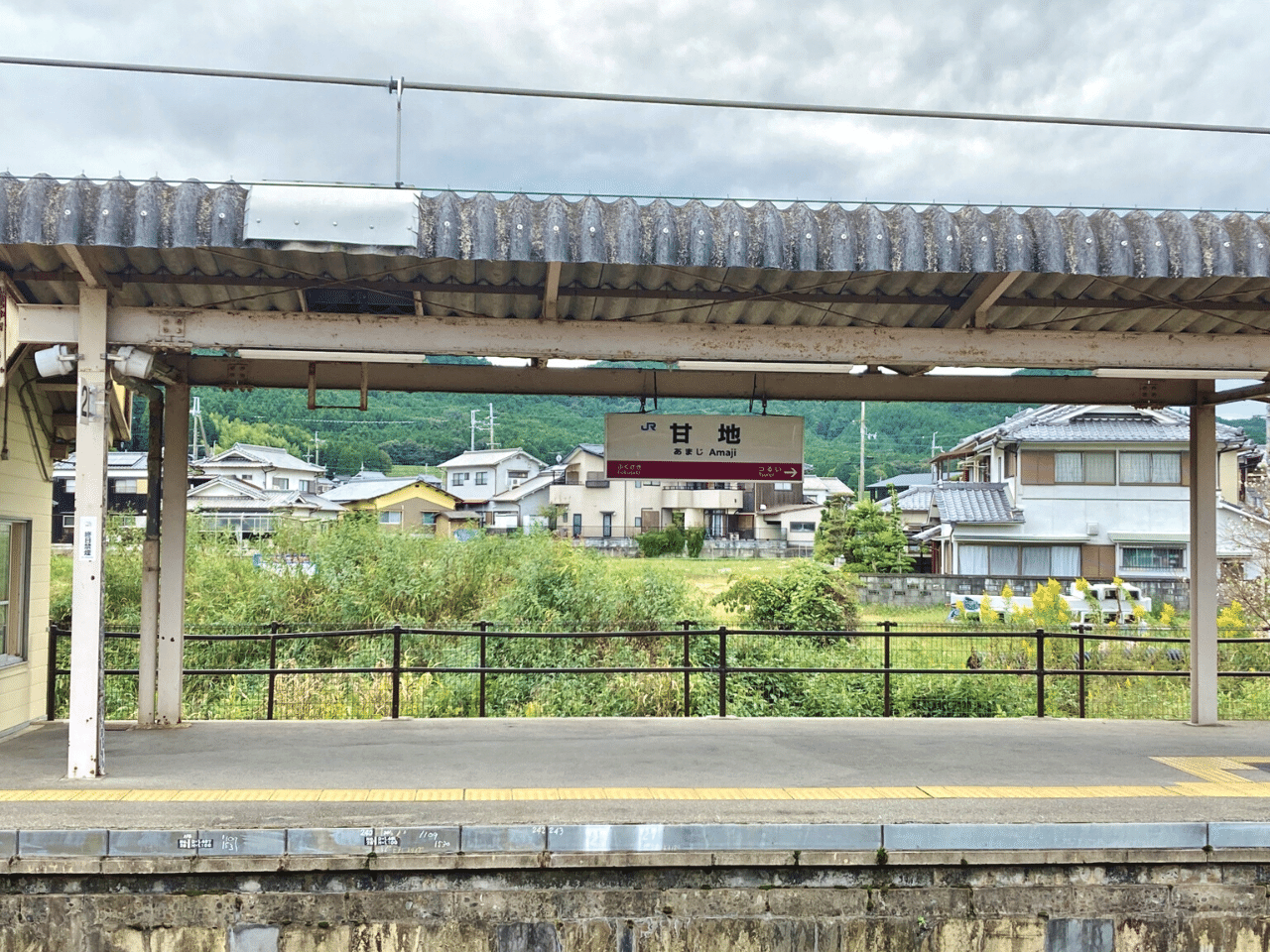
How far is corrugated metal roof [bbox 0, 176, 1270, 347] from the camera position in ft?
19.1

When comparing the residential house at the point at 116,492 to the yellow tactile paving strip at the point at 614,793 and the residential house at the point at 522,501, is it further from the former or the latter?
the yellow tactile paving strip at the point at 614,793

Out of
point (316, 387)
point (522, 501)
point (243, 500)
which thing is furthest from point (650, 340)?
point (522, 501)

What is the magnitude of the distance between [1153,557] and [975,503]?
17.5 ft

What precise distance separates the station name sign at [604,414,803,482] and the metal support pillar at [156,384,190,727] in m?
3.58

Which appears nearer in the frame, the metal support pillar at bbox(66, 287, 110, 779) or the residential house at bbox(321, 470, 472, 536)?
the metal support pillar at bbox(66, 287, 110, 779)

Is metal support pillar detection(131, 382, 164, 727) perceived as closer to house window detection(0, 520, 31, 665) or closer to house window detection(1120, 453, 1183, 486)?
house window detection(0, 520, 31, 665)

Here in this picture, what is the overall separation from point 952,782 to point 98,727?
5.34 meters

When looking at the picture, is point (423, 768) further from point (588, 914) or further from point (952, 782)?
point (952, 782)

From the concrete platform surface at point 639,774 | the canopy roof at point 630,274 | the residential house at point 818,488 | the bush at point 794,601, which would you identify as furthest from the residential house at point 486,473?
the canopy roof at point 630,274

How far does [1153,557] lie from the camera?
29875 mm

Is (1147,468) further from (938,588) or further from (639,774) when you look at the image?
(639,774)

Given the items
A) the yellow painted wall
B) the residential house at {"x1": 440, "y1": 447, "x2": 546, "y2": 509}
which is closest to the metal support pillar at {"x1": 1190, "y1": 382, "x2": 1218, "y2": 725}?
the yellow painted wall

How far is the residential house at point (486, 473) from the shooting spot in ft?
182

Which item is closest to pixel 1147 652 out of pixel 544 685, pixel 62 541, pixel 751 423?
pixel 544 685
